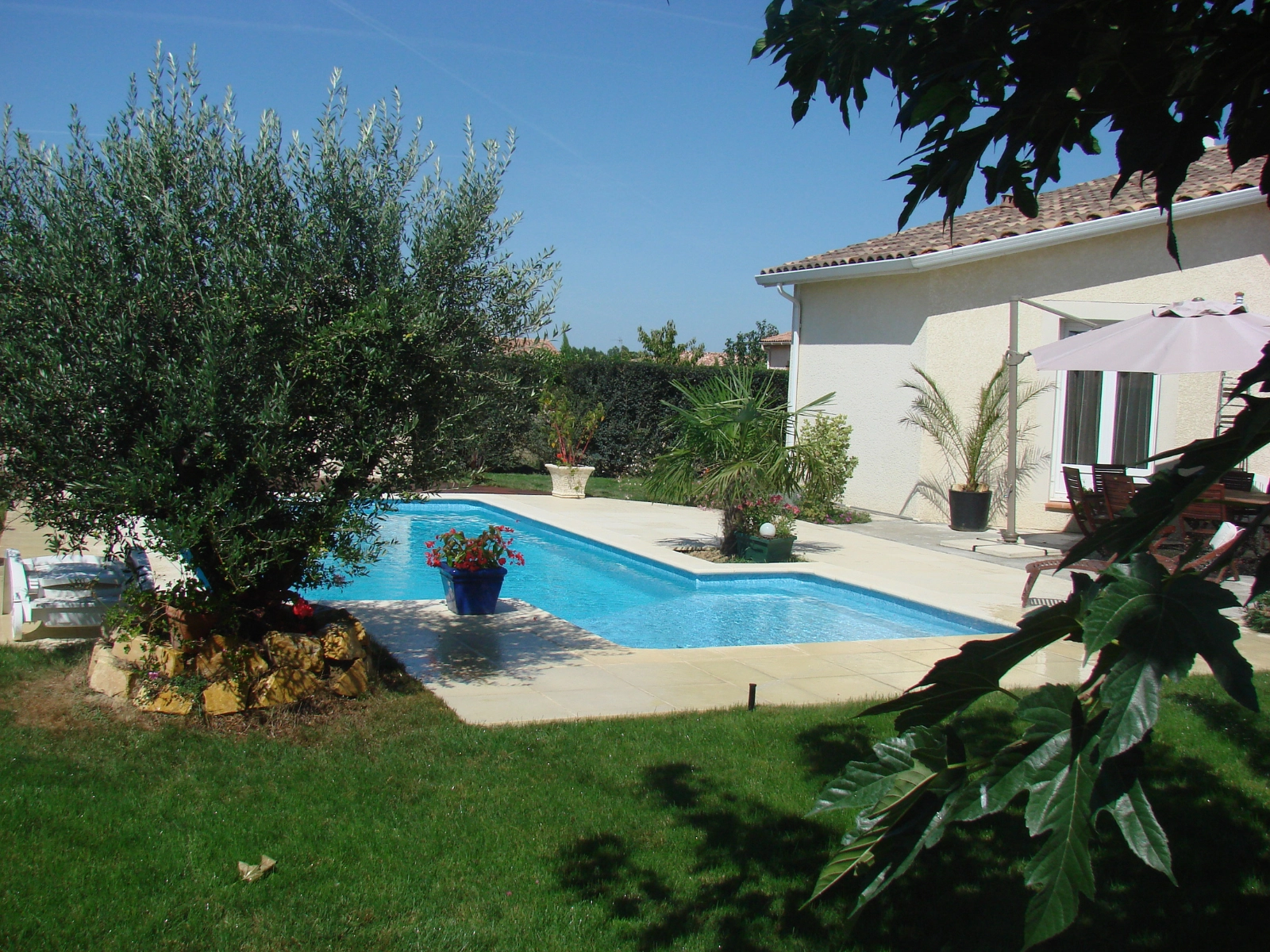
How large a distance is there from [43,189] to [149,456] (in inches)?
65.3

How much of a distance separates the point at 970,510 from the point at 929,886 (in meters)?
12.3

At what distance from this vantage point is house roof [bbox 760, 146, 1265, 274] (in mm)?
13141

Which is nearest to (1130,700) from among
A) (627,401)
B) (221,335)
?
(221,335)

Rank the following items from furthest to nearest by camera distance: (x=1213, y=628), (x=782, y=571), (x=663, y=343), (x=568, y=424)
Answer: (x=663, y=343)
(x=568, y=424)
(x=782, y=571)
(x=1213, y=628)

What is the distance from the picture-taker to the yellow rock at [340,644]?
6227 millimetres

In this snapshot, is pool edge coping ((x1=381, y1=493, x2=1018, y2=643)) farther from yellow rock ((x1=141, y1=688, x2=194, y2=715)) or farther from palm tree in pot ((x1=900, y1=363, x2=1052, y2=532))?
palm tree in pot ((x1=900, y1=363, x2=1052, y2=532))

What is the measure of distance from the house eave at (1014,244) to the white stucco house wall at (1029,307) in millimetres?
25

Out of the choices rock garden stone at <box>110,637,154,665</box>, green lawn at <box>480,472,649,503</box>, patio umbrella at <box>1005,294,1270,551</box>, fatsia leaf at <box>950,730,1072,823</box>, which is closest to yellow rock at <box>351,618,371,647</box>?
rock garden stone at <box>110,637,154,665</box>

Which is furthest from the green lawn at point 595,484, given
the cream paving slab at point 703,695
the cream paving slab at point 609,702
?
the cream paving slab at point 609,702

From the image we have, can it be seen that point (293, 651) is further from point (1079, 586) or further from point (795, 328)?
point (795, 328)

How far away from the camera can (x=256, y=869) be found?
3867 millimetres

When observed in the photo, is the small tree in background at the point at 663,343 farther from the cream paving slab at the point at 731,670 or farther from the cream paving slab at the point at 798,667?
the cream paving slab at the point at 731,670

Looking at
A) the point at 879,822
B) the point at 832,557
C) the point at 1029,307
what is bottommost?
the point at 832,557

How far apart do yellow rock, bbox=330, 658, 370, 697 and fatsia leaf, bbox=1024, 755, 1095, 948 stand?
17.4 feet
